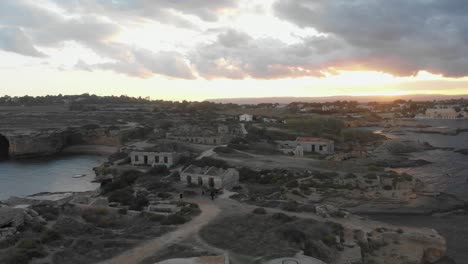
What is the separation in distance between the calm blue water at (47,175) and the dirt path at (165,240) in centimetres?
2715

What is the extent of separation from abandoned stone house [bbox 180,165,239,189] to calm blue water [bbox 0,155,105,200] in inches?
653

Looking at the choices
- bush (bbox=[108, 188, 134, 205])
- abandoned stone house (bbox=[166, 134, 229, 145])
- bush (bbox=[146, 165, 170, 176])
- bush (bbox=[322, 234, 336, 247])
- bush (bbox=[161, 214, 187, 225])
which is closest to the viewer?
bush (bbox=[322, 234, 336, 247])

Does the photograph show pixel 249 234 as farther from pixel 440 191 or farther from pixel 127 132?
pixel 127 132

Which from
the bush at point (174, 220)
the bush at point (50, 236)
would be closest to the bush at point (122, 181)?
the bush at point (174, 220)

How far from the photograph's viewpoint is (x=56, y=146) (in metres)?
87.7

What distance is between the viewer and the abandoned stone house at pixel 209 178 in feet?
132

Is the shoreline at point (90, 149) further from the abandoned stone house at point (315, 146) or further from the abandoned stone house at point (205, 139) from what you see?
the abandoned stone house at point (315, 146)

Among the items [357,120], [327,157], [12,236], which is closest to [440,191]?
[327,157]

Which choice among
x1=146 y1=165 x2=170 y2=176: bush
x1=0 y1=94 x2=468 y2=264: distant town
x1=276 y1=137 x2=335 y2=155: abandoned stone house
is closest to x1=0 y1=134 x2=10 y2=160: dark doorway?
x1=0 y1=94 x2=468 y2=264: distant town

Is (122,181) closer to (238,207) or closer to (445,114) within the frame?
(238,207)

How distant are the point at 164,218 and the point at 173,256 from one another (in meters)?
7.02

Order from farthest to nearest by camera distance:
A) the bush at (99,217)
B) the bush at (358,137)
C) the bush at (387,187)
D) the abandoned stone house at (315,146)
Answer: the bush at (358,137), the abandoned stone house at (315,146), the bush at (387,187), the bush at (99,217)

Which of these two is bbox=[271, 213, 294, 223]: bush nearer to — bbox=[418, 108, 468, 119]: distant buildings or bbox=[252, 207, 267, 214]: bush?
bbox=[252, 207, 267, 214]: bush

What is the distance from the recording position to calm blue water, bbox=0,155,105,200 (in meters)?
54.2
